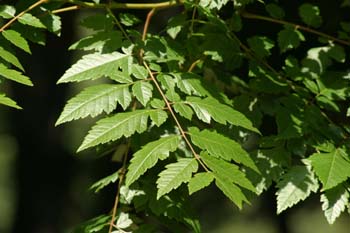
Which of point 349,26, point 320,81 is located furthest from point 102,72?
point 349,26

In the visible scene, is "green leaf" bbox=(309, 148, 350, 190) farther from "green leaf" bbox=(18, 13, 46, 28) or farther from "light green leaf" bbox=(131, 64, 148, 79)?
"green leaf" bbox=(18, 13, 46, 28)

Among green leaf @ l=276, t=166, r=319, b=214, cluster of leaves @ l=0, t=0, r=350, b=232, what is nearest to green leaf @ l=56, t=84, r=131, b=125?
cluster of leaves @ l=0, t=0, r=350, b=232

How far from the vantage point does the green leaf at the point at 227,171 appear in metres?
1.25

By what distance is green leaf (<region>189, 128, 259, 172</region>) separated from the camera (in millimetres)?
1311

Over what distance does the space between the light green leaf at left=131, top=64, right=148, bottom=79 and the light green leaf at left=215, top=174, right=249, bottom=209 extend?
35cm

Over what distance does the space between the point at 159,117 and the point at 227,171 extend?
0.21m

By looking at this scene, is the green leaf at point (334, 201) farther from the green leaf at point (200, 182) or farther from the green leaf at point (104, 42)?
the green leaf at point (104, 42)

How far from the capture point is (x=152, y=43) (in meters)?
1.61

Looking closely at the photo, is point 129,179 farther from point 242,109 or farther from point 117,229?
point 242,109

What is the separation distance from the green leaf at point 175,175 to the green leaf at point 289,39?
2.20 ft

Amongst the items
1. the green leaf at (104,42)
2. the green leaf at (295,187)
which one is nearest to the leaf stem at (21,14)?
the green leaf at (104,42)

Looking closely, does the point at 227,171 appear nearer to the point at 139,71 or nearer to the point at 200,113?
the point at 200,113

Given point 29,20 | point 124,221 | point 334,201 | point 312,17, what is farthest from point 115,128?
point 312,17

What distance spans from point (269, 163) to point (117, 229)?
1.51 feet
